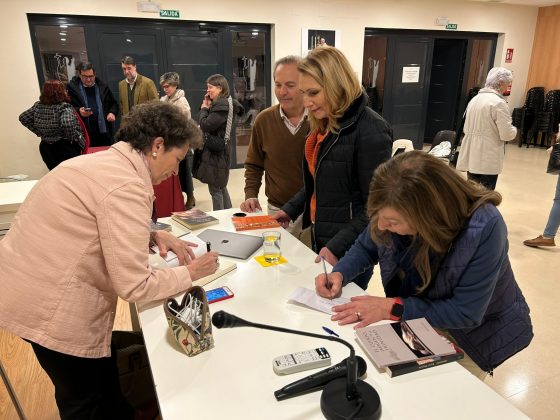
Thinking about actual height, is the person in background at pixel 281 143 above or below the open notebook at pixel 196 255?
above

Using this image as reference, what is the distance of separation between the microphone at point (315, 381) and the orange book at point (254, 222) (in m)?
1.09

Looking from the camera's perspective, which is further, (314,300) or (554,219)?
(554,219)

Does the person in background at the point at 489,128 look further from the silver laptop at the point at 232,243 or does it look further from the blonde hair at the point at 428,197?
the blonde hair at the point at 428,197

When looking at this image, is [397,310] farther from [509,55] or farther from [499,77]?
[509,55]

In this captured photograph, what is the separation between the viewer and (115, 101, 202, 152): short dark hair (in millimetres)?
1295

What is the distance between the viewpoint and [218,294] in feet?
4.61

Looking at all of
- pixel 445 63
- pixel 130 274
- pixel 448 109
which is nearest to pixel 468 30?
→ pixel 445 63

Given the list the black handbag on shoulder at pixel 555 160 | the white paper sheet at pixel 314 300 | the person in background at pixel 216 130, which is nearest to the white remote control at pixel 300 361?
the white paper sheet at pixel 314 300

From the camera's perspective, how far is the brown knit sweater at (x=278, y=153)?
2287 mm

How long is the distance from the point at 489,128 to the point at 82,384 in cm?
374

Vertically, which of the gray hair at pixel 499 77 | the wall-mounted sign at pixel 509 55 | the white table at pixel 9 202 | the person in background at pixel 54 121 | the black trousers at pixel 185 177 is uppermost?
the wall-mounted sign at pixel 509 55

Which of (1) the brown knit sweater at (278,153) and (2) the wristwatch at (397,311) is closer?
(2) the wristwatch at (397,311)

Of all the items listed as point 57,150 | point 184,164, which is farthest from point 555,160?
point 57,150

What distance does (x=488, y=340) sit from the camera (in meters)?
1.33
